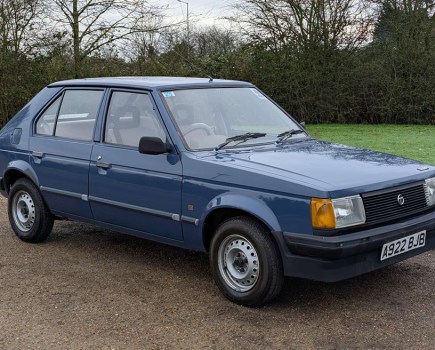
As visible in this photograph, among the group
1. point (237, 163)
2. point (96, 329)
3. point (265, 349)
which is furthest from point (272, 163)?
point (96, 329)

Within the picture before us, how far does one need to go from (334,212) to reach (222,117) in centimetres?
173

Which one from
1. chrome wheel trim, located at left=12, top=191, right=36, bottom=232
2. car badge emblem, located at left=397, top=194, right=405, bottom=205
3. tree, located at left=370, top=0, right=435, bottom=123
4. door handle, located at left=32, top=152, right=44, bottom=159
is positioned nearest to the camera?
car badge emblem, located at left=397, top=194, right=405, bottom=205

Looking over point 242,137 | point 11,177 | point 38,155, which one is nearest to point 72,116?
point 38,155

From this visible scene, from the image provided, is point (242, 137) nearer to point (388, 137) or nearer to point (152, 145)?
point (152, 145)

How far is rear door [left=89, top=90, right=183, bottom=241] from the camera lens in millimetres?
5020

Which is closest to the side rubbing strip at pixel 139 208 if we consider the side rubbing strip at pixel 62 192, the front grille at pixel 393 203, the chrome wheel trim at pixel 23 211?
the side rubbing strip at pixel 62 192

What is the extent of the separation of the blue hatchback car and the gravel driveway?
35cm

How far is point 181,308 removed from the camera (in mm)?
4609

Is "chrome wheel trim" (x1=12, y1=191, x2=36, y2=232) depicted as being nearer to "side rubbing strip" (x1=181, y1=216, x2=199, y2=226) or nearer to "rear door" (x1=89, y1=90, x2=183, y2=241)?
"rear door" (x1=89, y1=90, x2=183, y2=241)

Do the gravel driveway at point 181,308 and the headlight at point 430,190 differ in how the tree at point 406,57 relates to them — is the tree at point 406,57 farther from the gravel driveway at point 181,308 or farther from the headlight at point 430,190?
the headlight at point 430,190

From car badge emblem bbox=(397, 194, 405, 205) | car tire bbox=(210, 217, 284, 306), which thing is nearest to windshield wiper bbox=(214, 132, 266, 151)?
car tire bbox=(210, 217, 284, 306)

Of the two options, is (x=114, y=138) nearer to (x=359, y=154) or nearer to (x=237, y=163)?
(x=237, y=163)

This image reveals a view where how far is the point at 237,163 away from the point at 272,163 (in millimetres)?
267

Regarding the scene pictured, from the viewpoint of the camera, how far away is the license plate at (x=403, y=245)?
4414 millimetres
